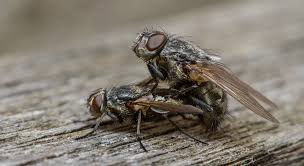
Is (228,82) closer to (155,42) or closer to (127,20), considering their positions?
(155,42)

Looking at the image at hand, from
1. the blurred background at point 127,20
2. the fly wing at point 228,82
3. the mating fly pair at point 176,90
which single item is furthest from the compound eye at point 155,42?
the blurred background at point 127,20

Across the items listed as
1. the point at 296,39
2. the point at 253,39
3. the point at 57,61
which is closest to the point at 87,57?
the point at 57,61

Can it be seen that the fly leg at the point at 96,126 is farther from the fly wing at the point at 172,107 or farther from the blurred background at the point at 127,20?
the blurred background at the point at 127,20

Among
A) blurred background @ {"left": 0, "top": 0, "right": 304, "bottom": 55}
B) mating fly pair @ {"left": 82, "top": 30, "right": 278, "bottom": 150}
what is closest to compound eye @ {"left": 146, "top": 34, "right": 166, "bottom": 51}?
mating fly pair @ {"left": 82, "top": 30, "right": 278, "bottom": 150}

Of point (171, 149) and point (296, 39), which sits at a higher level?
point (296, 39)

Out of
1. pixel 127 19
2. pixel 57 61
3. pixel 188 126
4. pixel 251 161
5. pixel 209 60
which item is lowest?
pixel 251 161

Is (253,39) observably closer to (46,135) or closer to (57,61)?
(57,61)
